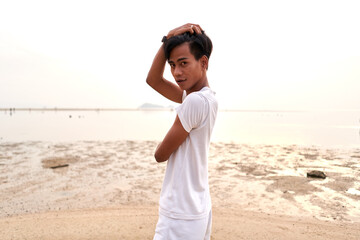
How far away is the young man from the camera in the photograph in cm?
153

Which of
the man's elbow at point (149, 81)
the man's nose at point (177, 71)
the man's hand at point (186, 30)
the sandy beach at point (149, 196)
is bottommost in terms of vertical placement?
the sandy beach at point (149, 196)

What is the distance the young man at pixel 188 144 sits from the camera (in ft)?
5.02

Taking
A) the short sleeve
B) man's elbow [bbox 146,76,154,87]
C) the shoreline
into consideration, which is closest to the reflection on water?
the shoreline

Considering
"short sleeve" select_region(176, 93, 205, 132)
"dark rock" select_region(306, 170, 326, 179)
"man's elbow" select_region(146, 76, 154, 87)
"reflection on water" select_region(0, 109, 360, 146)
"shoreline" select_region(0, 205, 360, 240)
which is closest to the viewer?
"short sleeve" select_region(176, 93, 205, 132)

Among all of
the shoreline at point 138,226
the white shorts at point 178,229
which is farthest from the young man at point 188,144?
the shoreline at point 138,226

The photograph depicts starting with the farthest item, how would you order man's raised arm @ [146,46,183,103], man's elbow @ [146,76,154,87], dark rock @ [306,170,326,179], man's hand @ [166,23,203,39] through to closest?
dark rock @ [306,170,326,179] → man's elbow @ [146,76,154,87] → man's raised arm @ [146,46,183,103] → man's hand @ [166,23,203,39]

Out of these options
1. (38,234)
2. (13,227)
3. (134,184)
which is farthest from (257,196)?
(13,227)

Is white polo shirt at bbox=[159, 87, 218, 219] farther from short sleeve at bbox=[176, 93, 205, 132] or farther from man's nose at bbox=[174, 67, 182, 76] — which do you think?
man's nose at bbox=[174, 67, 182, 76]

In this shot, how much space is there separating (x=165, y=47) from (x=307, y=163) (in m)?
10.9

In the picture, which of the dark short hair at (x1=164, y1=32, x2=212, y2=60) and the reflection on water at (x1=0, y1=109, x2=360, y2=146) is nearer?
the dark short hair at (x1=164, y1=32, x2=212, y2=60)

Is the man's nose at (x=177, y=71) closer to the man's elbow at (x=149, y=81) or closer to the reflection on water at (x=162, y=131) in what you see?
the man's elbow at (x=149, y=81)

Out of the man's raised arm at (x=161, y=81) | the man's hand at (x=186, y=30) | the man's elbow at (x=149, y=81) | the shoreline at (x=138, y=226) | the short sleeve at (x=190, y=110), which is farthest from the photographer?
the shoreline at (x=138, y=226)

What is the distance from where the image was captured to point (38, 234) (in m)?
4.37

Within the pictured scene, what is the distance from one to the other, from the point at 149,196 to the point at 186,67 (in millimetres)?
5761
